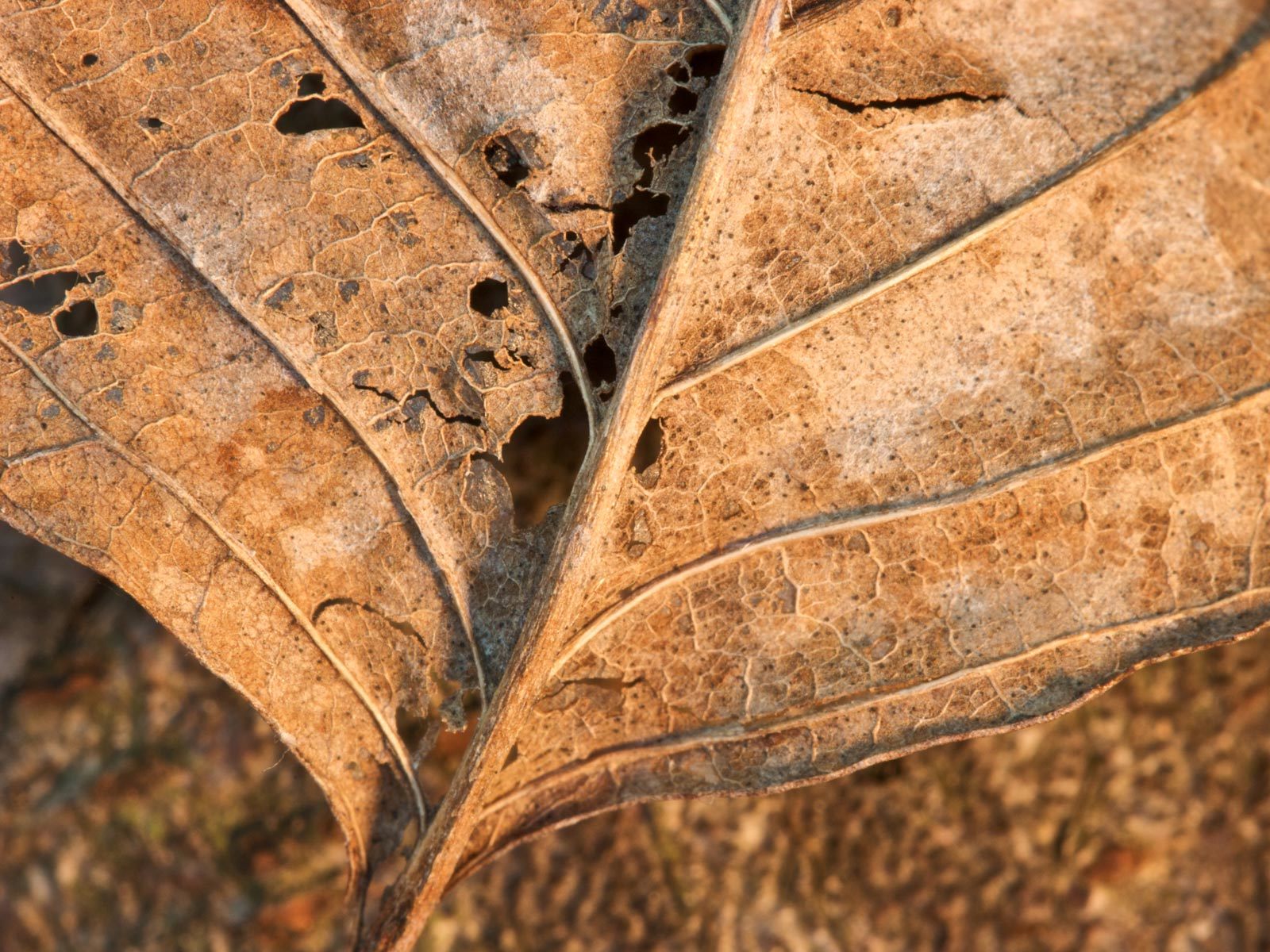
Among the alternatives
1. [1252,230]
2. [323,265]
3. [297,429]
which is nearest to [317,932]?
[297,429]

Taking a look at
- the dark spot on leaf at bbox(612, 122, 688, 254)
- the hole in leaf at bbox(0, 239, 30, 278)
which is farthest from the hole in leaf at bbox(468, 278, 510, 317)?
the hole in leaf at bbox(0, 239, 30, 278)

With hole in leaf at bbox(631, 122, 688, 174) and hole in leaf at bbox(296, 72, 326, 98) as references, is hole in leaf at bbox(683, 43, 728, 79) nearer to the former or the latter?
hole in leaf at bbox(631, 122, 688, 174)

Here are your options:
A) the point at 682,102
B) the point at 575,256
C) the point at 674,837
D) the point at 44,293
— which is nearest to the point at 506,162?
the point at 575,256

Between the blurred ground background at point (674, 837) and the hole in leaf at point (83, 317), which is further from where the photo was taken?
the blurred ground background at point (674, 837)

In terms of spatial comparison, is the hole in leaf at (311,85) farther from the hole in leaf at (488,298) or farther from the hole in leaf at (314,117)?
the hole in leaf at (488,298)

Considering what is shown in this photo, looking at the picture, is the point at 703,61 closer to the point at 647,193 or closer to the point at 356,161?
the point at 647,193

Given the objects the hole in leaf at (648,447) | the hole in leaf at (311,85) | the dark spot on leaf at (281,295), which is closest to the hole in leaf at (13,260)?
the dark spot on leaf at (281,295)
